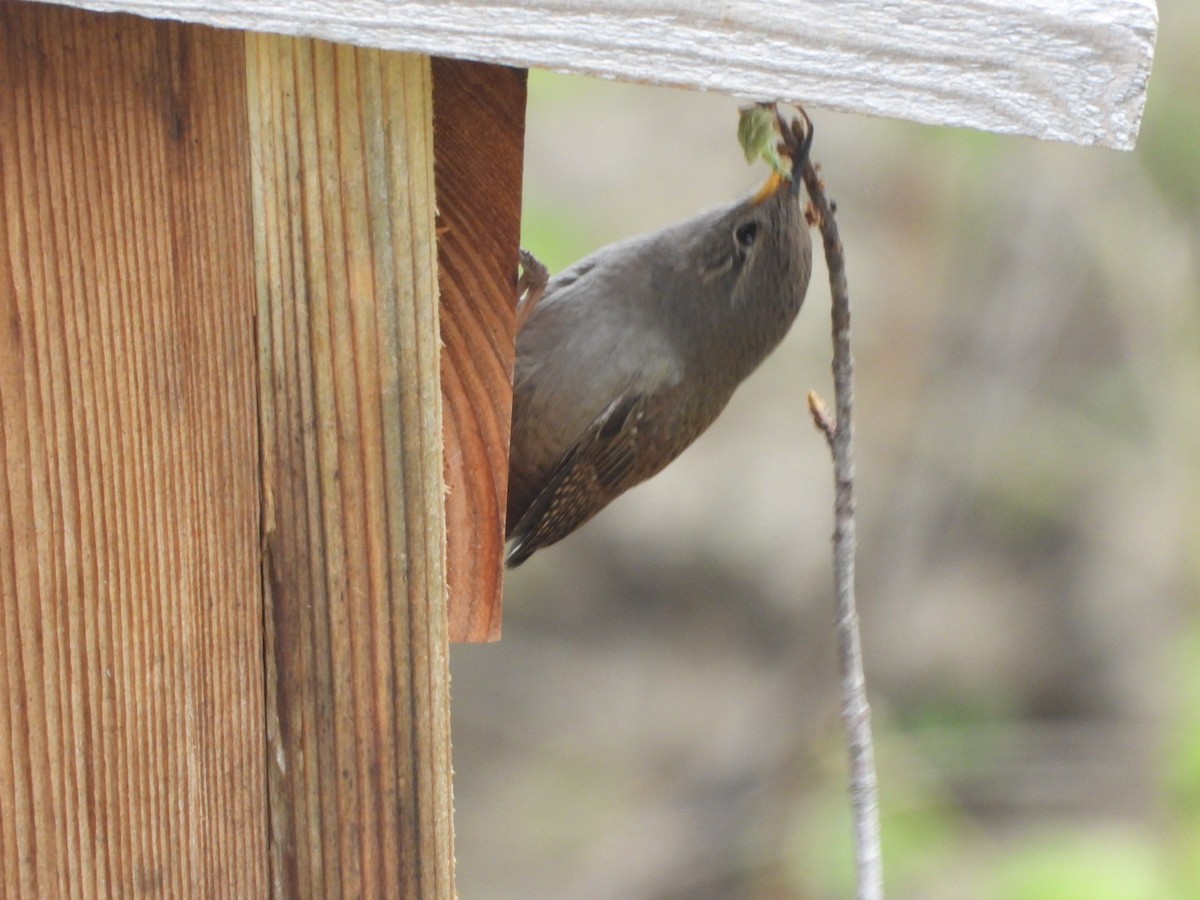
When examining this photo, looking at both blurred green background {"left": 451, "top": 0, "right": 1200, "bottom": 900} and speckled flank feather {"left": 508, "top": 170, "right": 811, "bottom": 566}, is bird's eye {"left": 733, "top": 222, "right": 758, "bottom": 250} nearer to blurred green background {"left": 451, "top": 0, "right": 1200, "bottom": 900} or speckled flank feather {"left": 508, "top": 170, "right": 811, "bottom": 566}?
speckled flank feather {"left": 508, "top": 170, "right": 811, "bottom": 566}

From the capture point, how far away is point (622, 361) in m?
3.18

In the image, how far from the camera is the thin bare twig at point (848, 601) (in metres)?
1.65

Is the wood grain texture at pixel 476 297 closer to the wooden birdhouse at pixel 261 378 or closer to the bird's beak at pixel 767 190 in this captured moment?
the wooden birdhouse at pixel 261 378

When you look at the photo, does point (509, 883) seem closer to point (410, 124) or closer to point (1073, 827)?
point (1073, 827)

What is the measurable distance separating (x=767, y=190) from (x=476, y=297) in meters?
1.16

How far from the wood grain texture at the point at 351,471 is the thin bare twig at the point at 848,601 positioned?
44 centimetres

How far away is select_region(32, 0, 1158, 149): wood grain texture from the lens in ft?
4.58

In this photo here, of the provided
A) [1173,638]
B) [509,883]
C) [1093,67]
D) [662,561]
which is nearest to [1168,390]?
[1173,638]

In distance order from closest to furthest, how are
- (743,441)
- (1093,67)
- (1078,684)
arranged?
(1093,67)
(1078,684)
(743,441)

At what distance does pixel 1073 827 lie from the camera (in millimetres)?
6219

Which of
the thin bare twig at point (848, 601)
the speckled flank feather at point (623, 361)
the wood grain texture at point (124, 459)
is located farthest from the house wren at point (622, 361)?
the wood grain texture at point (124, 459)

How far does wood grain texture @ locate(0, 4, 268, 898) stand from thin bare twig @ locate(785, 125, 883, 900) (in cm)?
64

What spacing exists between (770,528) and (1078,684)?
1673 millimetres

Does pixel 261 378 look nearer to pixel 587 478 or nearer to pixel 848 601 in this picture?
pixel 848 601
